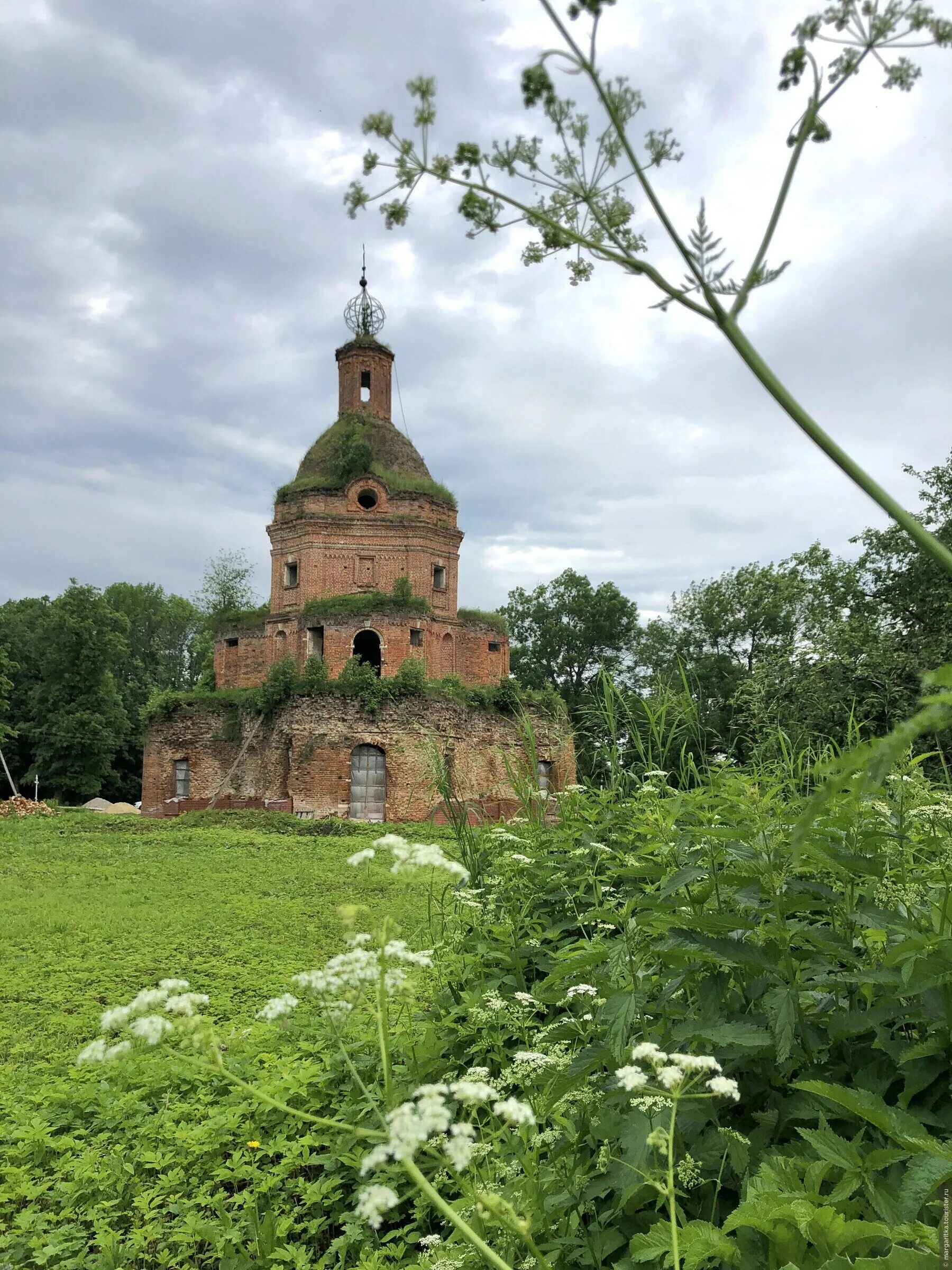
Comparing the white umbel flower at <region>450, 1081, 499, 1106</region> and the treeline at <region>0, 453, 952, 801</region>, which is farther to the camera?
the treeline at <region>0, 453, 952, 801</region>

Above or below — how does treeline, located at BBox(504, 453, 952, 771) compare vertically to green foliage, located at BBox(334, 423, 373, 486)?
below

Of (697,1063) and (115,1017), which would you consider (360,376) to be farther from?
(697,1063)

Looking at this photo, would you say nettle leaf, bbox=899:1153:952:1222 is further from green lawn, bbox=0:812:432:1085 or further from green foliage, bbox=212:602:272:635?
green foliage, bbox=212:602:272:635

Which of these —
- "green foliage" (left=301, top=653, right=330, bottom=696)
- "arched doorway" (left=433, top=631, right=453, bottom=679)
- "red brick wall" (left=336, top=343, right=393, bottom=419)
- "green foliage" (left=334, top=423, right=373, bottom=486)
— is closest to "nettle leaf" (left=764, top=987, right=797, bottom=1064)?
"green foliage" (left=301, top=653, right=330, bottom=696)

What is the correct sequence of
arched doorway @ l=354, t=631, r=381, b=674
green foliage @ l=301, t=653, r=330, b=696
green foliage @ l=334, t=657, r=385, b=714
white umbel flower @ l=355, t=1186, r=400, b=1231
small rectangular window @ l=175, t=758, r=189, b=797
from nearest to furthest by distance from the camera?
white umbel flower @ l=355, t=1186, r=400, b=1231 → green foliage @ l=334, t=657, r=385, b=714 → green foliage @ l=301, t=653, r=330, b=696 → small rectangular window @ l=175, t=758, r=189, b=797 → arched doorway @ l=354, t=631, r=381, b=674

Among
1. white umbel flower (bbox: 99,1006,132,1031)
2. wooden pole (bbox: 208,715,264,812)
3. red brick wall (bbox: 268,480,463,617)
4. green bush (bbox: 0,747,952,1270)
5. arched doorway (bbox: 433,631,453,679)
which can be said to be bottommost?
green bush (bbox: 0,747,952,1270)

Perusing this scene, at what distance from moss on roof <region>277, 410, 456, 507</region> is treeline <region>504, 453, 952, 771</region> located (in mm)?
10677

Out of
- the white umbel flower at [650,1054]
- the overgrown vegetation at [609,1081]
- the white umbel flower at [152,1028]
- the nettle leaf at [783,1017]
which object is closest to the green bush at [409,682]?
the overgrown vegetation at [609,1081]

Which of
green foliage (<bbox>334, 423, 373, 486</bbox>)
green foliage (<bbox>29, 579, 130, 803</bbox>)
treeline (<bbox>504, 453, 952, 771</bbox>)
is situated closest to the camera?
treeline (<bbox>504, 453, 952, 771</bbox>)

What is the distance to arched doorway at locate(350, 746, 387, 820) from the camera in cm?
2502

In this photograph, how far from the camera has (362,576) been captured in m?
29.4

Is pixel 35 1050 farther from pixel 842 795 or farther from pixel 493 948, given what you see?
pixel 842 795

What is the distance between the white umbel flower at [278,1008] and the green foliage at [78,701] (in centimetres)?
4222

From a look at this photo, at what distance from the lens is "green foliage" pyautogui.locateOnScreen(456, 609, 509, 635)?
99.0 ft
